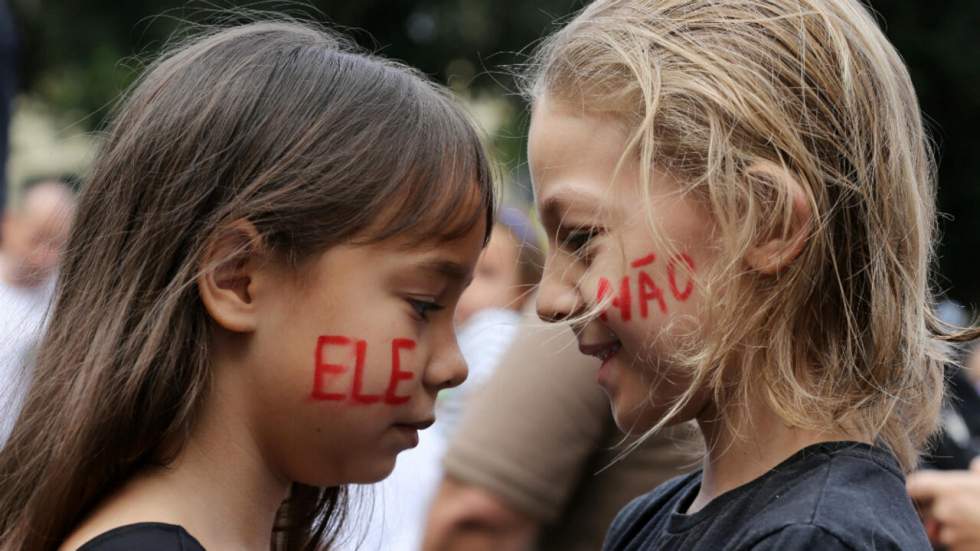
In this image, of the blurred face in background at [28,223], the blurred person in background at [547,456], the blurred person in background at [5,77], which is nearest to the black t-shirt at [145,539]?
the blurred person in background at [547,456]

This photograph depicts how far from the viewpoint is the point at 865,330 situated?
1.97 metres

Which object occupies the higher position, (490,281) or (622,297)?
(622,297)

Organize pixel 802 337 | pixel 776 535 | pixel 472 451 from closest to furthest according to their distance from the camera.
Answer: pixel 776 535 < pixel 802 337 < pixel 472 451

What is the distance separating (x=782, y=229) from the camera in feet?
6.36

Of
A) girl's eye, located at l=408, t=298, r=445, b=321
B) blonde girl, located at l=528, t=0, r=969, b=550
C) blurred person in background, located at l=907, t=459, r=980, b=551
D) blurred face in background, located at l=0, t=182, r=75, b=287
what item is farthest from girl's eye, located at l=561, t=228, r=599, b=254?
blurred face in background, located at l=0, t=182, r=75, b=287

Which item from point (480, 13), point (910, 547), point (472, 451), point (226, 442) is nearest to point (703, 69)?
point (910, 547)

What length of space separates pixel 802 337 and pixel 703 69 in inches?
17.3

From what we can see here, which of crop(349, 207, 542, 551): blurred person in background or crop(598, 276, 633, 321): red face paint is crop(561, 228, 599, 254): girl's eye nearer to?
crop(598, 276, 633, 321): red face paint

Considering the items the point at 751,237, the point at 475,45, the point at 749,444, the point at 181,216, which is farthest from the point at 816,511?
the point at 475,45

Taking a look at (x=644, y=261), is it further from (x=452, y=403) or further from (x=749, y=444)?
(x=452, y=403)

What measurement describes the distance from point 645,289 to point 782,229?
226mm

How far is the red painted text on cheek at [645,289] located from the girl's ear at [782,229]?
0.10 meters

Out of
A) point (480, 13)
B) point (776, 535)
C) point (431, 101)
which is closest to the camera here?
point (776, 535)

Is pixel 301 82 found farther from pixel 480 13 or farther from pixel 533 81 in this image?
pixel 480 13
